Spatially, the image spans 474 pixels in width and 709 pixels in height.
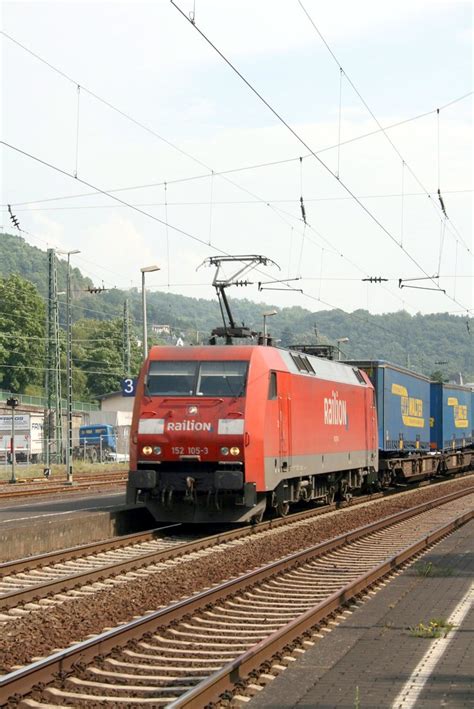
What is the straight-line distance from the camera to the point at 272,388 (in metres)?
19.3

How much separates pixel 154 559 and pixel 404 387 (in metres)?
21.3

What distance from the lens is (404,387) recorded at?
116 feet

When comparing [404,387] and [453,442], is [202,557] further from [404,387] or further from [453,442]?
[453,442]

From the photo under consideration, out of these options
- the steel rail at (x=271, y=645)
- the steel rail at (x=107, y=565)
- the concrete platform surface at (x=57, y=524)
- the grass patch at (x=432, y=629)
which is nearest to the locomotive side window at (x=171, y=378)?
the concrete platform surface at (x=57, y=524)

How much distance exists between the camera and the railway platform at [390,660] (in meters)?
7.29

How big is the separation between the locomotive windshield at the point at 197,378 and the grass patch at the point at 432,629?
9.04 m

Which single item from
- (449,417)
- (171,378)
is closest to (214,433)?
(171,378)

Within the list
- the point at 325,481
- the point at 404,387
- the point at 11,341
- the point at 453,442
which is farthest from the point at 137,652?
the point at 11,341

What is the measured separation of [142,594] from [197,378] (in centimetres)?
743

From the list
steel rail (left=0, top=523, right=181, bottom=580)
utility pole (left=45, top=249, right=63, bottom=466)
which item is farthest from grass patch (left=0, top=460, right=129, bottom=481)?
steel rail (left=0, top=523, right=181, bottom=580)

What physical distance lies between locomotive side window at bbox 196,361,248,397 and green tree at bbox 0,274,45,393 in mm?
82194

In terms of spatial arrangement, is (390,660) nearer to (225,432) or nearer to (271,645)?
(271,645)

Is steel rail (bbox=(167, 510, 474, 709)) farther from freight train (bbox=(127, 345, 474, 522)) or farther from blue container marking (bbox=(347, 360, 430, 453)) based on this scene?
blue container marking (bbox=(347, 360, 430, 453))

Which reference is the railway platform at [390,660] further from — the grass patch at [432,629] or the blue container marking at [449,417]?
the blue container marking at [449,417]
